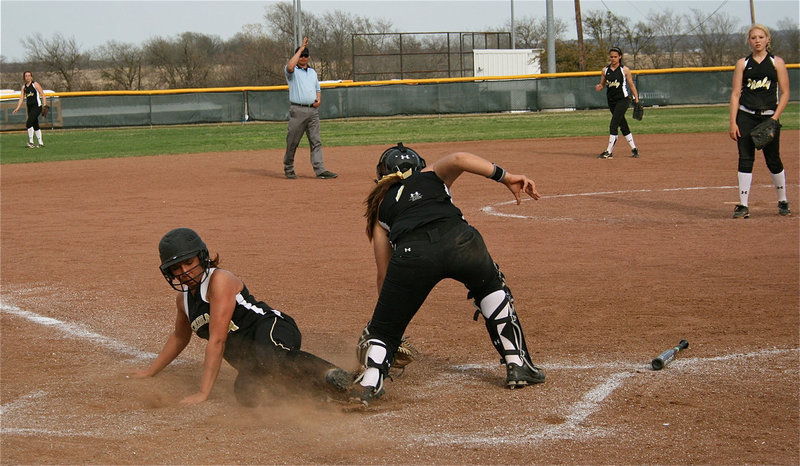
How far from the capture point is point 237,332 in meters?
5.25

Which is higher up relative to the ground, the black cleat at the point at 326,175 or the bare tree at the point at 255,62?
the bare tree at the point at 255,62

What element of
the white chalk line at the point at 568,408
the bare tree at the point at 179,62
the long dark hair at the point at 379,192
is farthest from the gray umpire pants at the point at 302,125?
the bare tree at the point at 179,62

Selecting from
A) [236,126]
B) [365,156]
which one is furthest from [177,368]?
[236,126]

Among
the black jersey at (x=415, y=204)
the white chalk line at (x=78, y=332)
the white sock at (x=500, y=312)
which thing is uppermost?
the black jersey at (x=415, y=204)

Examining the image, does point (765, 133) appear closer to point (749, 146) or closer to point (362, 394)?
point (749, 146)

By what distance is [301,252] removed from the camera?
32.1 ft

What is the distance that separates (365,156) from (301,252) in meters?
11.4

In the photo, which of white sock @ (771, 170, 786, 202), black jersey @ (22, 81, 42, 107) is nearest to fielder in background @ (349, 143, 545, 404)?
white sock @ (771, 170, 786, 202)

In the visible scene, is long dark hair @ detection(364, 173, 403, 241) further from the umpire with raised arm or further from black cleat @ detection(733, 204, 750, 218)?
the umpire with raised arm

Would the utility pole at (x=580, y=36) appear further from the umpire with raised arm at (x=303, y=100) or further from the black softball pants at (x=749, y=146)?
the black softball pants at (x=749, y=146)

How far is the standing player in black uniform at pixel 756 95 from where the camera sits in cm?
1034

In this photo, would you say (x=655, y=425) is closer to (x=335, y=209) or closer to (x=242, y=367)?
(x=242, y=367)

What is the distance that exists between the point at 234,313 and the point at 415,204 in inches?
49.4

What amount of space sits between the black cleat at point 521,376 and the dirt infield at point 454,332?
0.34 ft
